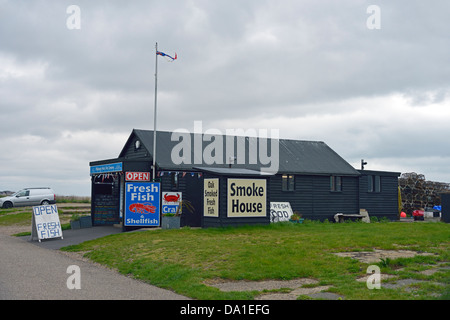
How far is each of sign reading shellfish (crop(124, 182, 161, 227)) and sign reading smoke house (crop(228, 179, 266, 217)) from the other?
3.86m

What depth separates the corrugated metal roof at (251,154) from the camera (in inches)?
1172

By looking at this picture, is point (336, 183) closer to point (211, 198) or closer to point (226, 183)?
point (226, 183)

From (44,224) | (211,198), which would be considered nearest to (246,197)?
(211,198)

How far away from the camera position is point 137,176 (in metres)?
26.9

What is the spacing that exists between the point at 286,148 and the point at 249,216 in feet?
41.5

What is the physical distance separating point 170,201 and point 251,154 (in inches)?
320

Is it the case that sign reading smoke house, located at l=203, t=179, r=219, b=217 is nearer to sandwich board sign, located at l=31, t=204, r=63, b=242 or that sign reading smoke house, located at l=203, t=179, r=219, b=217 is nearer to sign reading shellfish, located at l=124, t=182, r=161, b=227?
sign reading shellfish, located at l=124, t=182, r=161, b=227

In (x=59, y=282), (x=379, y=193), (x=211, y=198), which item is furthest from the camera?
(x=379, y=193)

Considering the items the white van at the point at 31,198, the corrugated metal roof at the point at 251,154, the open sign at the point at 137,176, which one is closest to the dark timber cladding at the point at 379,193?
the corrugated metal roof at the point at 251,154

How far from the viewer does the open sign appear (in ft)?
87.4

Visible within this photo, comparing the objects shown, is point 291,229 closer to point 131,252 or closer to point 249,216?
point 249,216

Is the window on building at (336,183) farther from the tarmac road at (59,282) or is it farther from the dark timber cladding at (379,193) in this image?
the tarmac road at (59,282)

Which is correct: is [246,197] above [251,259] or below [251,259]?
above
